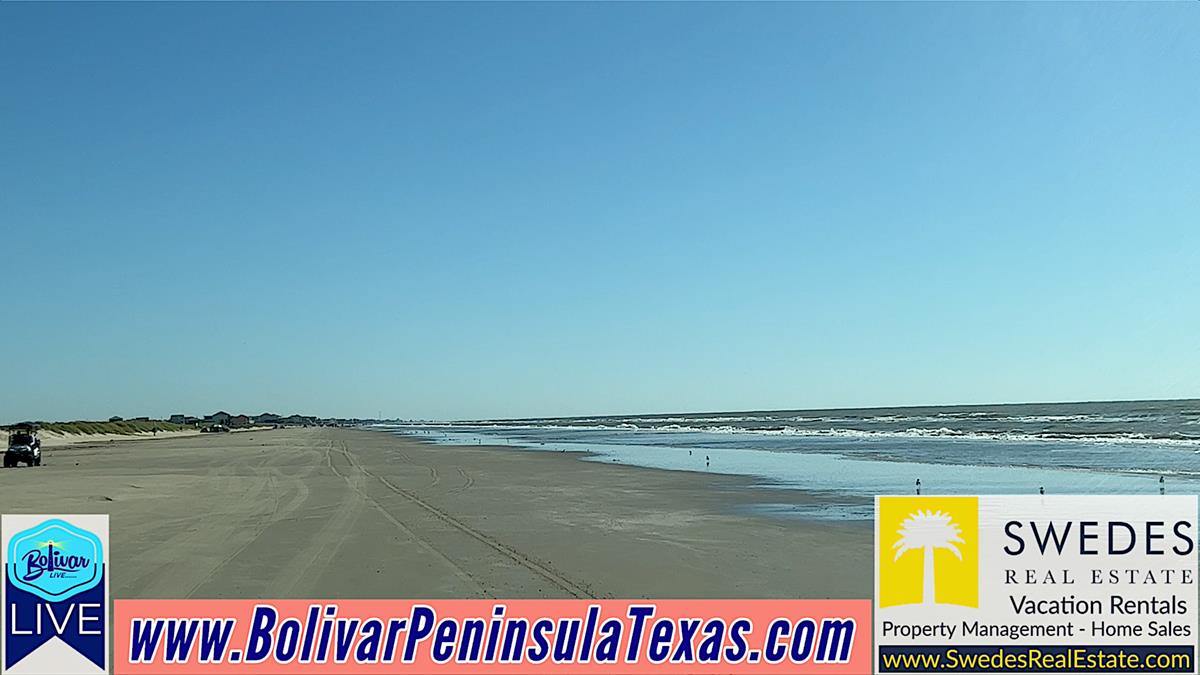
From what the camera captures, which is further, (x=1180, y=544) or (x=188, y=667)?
(x=1180, y=544)

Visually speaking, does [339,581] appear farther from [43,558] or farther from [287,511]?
[287,511]

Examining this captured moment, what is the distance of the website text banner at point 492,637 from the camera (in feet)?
27.3

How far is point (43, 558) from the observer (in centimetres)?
938

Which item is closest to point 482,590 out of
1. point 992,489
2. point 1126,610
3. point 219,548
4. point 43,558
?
point 43,558

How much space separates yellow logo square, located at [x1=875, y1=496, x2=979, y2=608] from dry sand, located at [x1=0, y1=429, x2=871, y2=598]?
2.28ft

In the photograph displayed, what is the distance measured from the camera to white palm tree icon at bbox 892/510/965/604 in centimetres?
1005

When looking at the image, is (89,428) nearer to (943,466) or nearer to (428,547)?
(943,466)

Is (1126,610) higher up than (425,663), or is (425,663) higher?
(1126,610)

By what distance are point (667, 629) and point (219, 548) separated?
7.79 metres

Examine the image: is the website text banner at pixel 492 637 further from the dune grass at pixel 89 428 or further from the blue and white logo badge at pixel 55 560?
the dune grass at pixel 89 428

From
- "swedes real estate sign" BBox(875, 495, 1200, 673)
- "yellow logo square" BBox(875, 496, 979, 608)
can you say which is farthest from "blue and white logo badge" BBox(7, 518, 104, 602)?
"yellow logo square" BBox(875, 496, 979, 608)

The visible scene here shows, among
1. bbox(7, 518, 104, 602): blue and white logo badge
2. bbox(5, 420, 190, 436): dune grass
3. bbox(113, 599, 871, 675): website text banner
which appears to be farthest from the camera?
bbox(5, 420, 190, 436): dune grass

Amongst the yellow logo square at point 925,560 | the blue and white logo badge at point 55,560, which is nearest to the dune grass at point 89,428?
the blue and white logo badge at point 55,560

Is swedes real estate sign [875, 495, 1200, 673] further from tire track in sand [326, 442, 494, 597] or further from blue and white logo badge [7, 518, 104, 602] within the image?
blue and white logo badge [7, 518, 104, 602]
